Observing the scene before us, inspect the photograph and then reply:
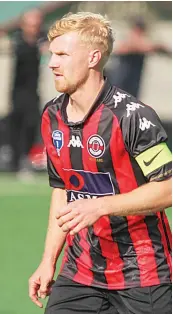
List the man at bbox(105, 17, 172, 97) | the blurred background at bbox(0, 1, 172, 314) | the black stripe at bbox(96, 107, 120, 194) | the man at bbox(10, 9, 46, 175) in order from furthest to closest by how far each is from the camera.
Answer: the man at bbox(105, 17, 172, 97)
the man at bbox(10, 9, 46, 175)
the blurred background at bbox(0, 1, 172, 314)
the black stripe at bbox(96, 107, 120, 194)

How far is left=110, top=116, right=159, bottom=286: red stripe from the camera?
169 inches

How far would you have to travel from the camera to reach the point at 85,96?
4336 millimetres

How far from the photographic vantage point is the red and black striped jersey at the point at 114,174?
4207mm

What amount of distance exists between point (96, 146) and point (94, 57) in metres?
0.38

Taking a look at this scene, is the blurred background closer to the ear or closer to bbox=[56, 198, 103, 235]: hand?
the ear

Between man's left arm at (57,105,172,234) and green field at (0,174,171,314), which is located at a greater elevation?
man's left arm at (57,105,172,234)

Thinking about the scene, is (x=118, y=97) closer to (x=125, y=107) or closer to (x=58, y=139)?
(x=125, y=107)

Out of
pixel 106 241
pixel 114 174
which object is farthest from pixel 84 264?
pixel 114 174

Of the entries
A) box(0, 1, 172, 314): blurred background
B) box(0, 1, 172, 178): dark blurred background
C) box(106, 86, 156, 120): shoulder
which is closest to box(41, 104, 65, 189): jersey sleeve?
box(106, 86, 156, 120): shoulder

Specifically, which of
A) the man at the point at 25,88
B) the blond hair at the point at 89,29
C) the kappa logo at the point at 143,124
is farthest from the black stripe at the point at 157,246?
the man at the point at 25,88

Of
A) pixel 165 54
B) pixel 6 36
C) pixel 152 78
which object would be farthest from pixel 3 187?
pixel 152 78

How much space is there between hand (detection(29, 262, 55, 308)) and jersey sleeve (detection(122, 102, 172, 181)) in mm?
671

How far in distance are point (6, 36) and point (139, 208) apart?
32.0 ft

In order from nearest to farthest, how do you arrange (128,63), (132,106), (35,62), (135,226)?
(132,106), (135,226), (35,62), (128,63)
